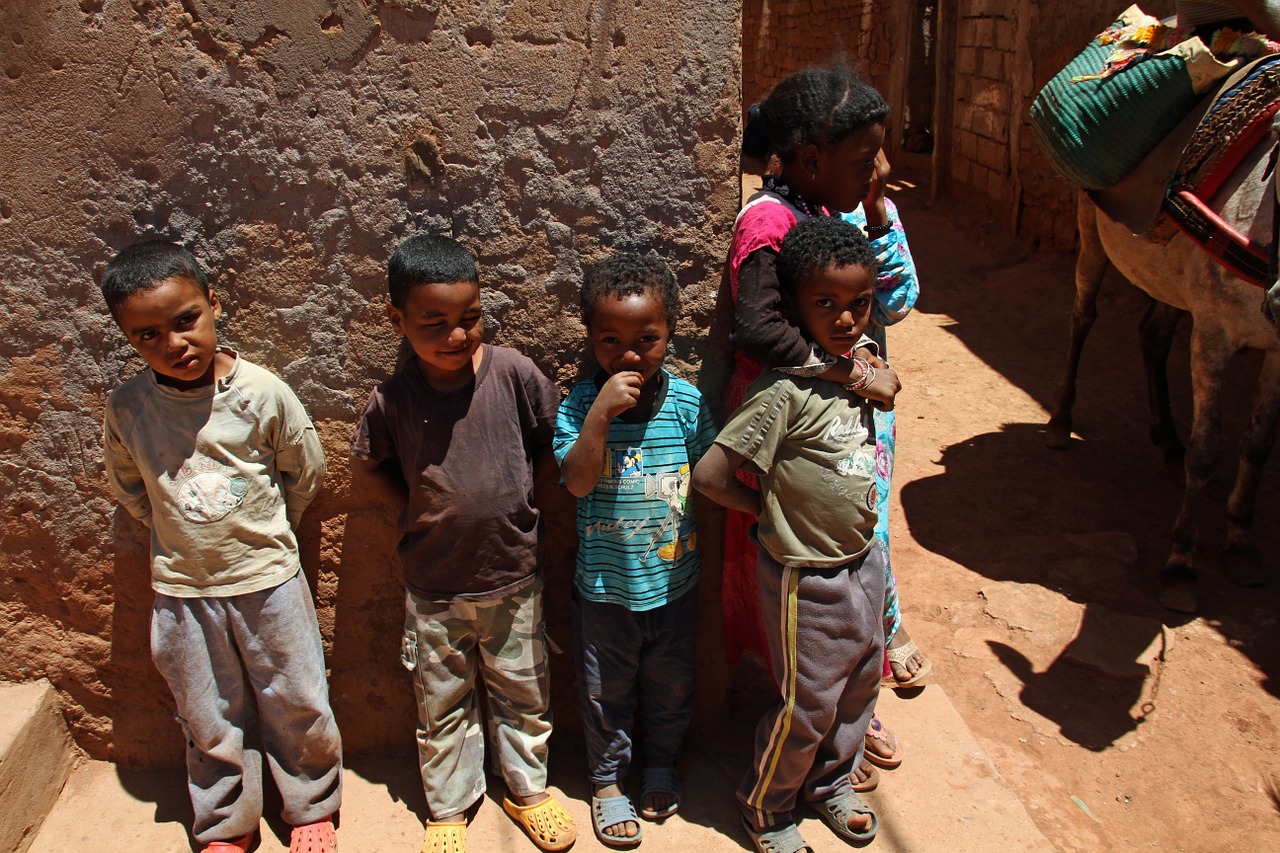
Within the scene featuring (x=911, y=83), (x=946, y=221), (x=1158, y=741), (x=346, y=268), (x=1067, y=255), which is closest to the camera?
(x=346, y=268)

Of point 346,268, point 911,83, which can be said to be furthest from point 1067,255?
point 346,268

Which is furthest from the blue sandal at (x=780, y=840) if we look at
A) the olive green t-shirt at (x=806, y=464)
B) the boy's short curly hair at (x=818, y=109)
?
the boy's short curly hair at (x=818, y=109)

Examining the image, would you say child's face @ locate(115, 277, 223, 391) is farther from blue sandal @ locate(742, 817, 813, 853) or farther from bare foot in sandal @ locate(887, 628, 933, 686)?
bare foot in sandal @ locate(887, 628, 933, 686)

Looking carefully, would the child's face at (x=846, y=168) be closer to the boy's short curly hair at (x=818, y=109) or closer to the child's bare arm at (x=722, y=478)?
the boy's short curly hair at (x=818, y=109)

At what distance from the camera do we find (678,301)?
2457mm

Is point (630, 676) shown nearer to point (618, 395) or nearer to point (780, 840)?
point (780, 840)

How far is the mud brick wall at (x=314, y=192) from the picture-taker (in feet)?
6.99

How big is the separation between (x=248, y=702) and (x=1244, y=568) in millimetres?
3702

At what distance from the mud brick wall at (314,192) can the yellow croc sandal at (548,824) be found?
0.69 metres

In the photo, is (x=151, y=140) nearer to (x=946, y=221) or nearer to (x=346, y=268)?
Answer: (x=346, y=268)

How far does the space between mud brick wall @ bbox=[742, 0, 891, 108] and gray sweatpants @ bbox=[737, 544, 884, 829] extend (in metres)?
7.97

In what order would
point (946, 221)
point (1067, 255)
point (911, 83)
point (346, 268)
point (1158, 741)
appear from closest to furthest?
point (346, 268)
point (1158, 741)
point (1067, 255)
point (946, 221)
point (911, 83)

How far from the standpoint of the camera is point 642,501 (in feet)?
7.63

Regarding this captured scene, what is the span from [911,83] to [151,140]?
28.1 ft
